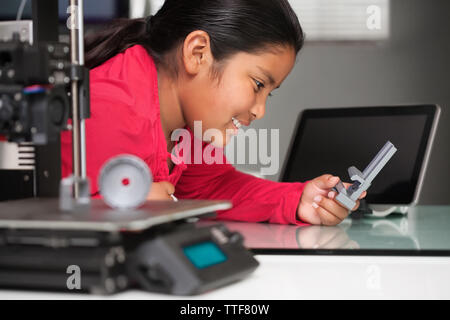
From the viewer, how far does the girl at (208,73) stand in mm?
1147

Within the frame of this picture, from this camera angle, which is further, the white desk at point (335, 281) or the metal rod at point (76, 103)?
the metal rod at point (76, 103)

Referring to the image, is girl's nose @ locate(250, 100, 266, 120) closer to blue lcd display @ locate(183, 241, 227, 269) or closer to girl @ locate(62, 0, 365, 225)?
girl @ locate(62, 0, 365, 225)

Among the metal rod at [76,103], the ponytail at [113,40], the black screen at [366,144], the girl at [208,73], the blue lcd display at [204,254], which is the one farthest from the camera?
the black screen at [366,144]

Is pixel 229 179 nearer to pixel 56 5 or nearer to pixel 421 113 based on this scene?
pixel 421 113

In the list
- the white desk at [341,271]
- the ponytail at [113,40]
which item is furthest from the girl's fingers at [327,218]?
the ponytail at [113,40]

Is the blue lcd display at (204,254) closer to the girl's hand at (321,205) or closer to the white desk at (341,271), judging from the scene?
the white desk at (341,271)

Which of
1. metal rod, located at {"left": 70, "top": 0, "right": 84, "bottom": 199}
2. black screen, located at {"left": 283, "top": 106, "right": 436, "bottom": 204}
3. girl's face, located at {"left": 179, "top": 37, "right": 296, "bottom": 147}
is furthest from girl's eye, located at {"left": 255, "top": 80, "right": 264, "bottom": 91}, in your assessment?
metal rod, located at {"left": 70, "top": 0, "right": 84, "bottom": 199}

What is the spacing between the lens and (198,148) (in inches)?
60.4

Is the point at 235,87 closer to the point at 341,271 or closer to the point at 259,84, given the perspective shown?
the point at 259,84

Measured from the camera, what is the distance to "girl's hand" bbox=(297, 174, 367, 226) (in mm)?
1176

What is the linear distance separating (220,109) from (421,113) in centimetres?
53

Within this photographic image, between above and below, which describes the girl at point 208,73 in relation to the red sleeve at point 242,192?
above

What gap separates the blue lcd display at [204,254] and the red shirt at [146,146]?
0.87 feet

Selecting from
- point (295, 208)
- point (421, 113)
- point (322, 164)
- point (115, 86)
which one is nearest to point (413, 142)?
point (421, 113)
